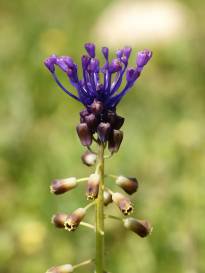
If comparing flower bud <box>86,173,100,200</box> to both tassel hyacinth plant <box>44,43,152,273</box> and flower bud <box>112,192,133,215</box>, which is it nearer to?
tassel hyacinth plant <box>44,43,152,273</box>

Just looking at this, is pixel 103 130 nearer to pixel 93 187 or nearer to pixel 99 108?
pixel 99 108

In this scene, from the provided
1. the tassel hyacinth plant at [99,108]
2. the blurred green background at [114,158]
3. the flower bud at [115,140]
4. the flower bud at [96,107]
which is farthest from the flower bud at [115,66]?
the blurred green background at [114,158]

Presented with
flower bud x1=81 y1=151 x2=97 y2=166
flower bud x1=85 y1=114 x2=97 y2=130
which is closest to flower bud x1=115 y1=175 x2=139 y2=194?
flower bud x1=81 y1=151 x2=97 y2=166

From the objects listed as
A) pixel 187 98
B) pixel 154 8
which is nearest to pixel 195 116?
pixel 187 98

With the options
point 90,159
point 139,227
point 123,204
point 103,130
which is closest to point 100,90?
point 103,130

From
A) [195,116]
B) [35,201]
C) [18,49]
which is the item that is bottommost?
[35,201]

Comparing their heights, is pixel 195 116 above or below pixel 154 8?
below

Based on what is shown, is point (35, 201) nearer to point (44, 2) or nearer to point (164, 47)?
point (164, 47)
